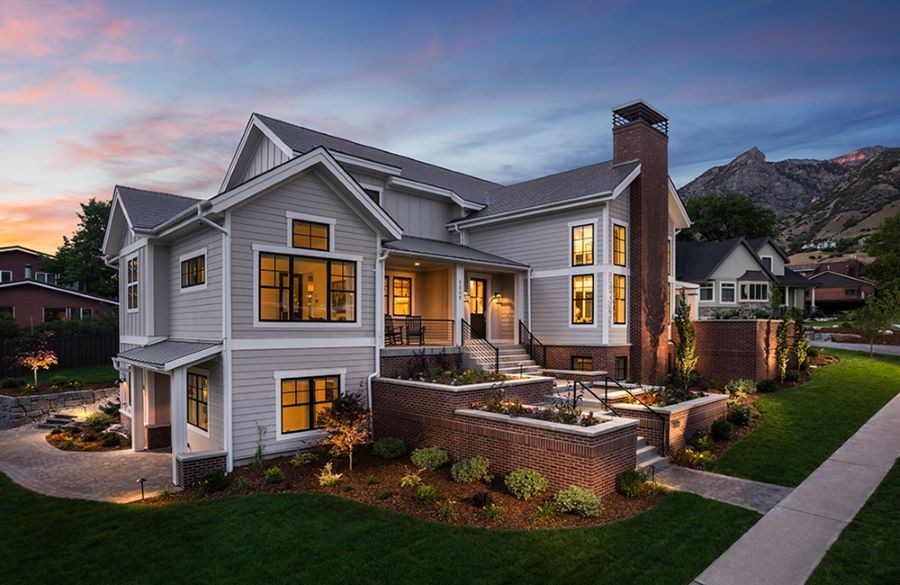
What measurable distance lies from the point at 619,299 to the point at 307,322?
10.8 meters

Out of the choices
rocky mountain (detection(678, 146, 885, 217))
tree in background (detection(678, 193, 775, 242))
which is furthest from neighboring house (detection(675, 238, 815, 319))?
rocky mountain (detection(678, 146, 885, 217))

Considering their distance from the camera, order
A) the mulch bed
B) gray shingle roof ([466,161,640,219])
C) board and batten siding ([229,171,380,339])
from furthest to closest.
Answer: gray shingle roof ([466,161,640,219])
board and batten siding ([229,171,380,339])
the mulch bed

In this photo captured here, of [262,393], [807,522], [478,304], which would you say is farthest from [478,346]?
[807,522]

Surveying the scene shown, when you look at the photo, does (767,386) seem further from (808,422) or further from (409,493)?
(409,493)

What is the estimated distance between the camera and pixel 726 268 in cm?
3547

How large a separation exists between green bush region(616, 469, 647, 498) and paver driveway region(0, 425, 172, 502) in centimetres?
937

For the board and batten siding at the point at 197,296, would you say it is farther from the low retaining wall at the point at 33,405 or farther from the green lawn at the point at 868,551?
the green lawn at the point at 868,551

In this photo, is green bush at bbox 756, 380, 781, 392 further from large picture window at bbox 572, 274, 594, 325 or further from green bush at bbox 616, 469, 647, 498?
green bush at bbox 616, 469, 647, 498

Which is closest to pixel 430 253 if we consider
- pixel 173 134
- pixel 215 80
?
pixel 215 80

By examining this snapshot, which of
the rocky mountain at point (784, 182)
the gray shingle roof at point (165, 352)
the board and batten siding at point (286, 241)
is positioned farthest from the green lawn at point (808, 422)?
the rocky mountain at point (784, 182)

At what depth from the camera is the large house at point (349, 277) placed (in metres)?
11.0

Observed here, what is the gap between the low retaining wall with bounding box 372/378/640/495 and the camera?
8.70 metres

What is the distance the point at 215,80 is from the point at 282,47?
8.80ft

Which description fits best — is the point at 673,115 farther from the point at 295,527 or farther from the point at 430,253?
the point at 295,527
